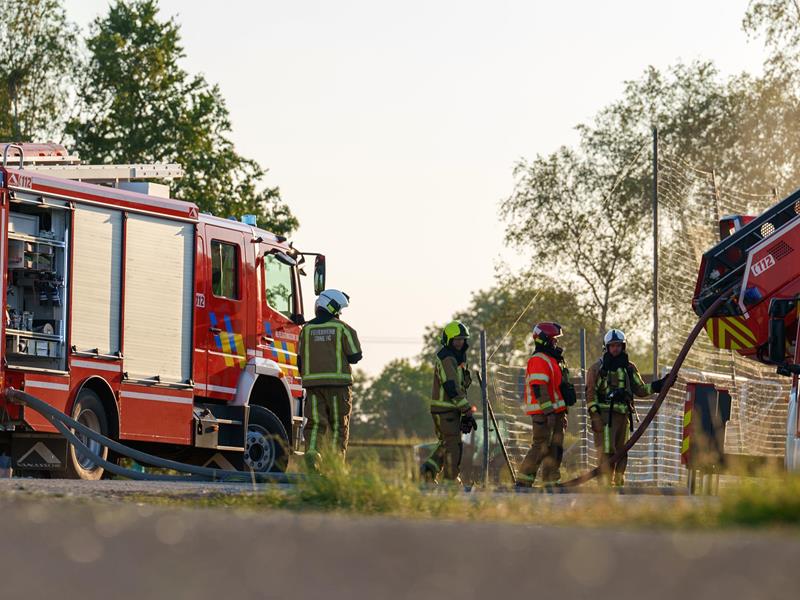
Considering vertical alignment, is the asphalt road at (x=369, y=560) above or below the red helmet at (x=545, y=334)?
below

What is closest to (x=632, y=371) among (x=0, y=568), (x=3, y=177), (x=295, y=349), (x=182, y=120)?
(x=295, y=349)

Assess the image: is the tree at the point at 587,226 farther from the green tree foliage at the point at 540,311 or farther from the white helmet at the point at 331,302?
the white helmet at the point at 331,302

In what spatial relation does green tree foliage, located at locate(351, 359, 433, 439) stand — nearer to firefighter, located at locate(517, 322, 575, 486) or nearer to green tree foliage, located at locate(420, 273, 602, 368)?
green tree foliage, located at locate(420, 273, 602, 368)

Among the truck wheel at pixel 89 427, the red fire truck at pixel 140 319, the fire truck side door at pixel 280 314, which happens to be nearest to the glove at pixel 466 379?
A: the red fire truck at pixel 140 319

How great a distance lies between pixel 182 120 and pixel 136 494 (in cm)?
2834

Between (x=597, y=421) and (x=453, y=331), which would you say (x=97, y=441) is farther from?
(x=597, y=421)

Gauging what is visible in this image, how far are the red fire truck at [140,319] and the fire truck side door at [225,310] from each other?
0.01 meters

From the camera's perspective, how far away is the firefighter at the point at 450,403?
14953 mm

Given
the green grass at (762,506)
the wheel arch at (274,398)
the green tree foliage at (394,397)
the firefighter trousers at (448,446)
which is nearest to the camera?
the green grass at (762,506)

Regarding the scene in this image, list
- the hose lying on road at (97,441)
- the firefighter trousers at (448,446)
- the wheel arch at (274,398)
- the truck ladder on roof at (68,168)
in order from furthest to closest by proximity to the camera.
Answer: the wheel arch at (274,398), the truck ladder on roof at (68,168), the firefighter trousers at (448,446), the hose lying on road at (97,441)

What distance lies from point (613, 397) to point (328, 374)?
112 inches

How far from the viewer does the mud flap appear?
14453mm

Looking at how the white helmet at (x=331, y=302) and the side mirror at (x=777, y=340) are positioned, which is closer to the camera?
the side mirror at (x=777, y=340)

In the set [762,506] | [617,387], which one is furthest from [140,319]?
[762,506]
